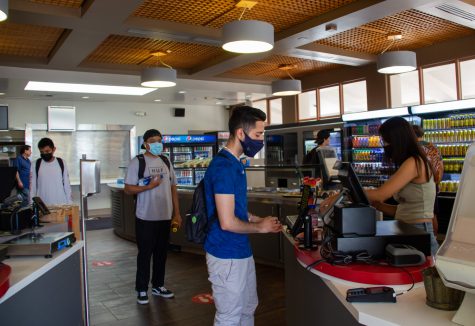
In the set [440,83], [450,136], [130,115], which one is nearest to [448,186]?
[450,136]

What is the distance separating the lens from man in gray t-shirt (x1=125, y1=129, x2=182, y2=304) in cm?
421

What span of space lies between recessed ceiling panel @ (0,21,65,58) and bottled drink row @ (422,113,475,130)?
19.0 feet

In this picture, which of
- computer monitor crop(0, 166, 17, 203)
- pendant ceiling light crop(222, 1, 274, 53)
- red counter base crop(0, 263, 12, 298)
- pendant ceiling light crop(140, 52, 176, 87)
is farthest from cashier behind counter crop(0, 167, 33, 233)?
pendant ceiling light crop(140, 52, 176, 87)

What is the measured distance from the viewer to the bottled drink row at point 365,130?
7.63 metres

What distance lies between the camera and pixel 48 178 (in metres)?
5.54

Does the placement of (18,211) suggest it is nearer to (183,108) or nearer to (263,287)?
(263,287)

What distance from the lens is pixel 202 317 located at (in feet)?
12.7

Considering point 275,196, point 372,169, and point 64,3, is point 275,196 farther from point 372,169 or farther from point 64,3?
point 64,3

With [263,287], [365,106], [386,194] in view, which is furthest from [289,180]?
[386,194]

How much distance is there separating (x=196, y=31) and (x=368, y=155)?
3.92m

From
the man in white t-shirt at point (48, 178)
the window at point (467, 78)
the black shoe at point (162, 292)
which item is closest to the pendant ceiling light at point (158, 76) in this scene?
the man in white t-shirt at point (48, 178)

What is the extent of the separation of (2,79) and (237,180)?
7.85 meters

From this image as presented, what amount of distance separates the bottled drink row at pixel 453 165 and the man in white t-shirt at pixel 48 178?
5.63 metres

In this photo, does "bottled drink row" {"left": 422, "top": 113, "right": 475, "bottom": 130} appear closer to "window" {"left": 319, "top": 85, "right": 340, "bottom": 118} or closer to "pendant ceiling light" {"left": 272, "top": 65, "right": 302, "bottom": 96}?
"pendant ceiling light" {"left": 272, "top": 65, "right": 302, "bottom": 96}
